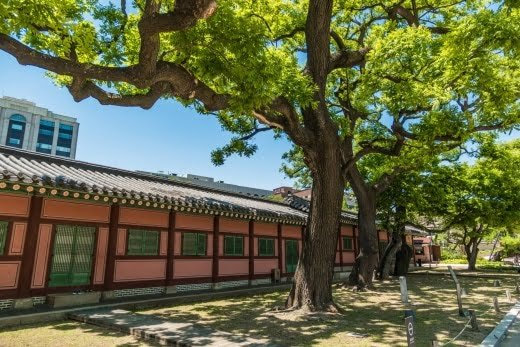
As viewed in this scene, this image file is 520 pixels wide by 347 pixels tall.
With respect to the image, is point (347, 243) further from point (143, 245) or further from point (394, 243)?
point (143, 245)

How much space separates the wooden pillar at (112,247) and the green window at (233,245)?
17.3ft

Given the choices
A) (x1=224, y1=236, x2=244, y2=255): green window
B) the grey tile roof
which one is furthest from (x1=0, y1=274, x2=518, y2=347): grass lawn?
the grey tile roof

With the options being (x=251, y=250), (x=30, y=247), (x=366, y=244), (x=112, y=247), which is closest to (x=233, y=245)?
(x=251, y=250)

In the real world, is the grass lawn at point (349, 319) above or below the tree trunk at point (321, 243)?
below

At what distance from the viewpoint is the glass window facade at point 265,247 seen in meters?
17.6

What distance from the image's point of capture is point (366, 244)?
16953mm

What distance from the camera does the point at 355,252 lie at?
977 inches

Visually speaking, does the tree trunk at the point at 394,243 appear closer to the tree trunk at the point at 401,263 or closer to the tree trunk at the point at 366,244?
the tree trunk at the point at 401,263

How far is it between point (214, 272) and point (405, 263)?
14.9 metres

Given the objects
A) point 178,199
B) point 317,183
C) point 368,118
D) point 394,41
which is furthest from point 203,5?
point 368,118

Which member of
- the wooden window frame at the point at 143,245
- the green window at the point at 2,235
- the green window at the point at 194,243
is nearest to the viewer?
the green window at the point at 2,235

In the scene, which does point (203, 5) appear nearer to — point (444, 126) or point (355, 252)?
point (444, 126)

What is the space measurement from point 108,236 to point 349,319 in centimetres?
801

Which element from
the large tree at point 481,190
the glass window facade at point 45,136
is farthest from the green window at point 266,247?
the glass window facade at point 45,136
